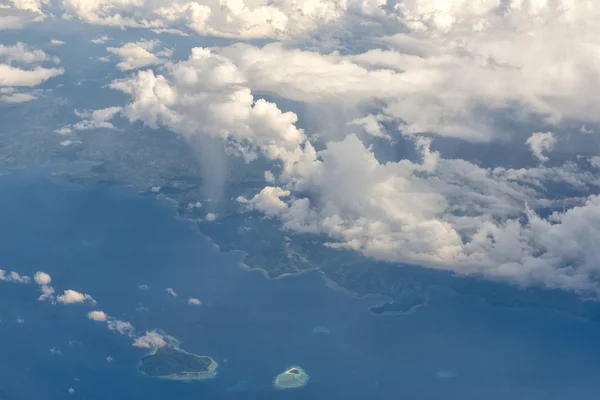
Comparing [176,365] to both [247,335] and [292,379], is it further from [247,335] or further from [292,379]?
[292,379]

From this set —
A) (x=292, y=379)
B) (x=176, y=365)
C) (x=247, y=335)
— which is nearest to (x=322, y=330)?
(x=247, y=335)

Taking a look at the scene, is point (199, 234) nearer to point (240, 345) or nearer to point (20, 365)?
point (240, 345)

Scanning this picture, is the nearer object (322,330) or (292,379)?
(292,379)

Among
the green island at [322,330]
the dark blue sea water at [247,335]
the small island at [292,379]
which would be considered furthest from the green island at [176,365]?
the green island at [322,330]

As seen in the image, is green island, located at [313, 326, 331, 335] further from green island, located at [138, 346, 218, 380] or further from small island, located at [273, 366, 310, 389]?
green island, located at [138, 346, 218, 380]

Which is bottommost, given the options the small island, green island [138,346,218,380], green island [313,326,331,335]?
the small island

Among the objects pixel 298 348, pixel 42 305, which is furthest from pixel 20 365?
pixel 298 348

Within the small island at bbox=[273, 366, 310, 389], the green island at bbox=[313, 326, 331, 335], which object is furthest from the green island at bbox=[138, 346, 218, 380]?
the green island at bbox=[313, 326, 331, 335]
